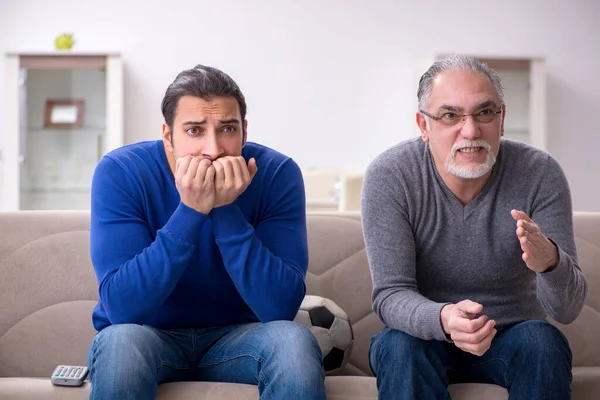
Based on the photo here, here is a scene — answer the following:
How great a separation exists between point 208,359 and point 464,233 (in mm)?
665

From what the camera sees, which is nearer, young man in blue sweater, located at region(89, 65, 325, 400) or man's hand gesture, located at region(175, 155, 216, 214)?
young man in blue sweater, located at region(89, 65, 325, 400)

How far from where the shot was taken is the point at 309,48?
555 centimetres

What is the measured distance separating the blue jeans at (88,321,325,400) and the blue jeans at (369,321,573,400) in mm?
155

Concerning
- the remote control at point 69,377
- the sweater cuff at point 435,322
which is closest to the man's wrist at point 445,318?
the sweater cuff at point 435,322

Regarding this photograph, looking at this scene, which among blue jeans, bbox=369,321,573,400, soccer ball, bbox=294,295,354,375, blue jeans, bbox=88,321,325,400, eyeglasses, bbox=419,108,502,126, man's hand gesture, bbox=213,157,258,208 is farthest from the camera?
soccer ball, bbox=294,295,354,375

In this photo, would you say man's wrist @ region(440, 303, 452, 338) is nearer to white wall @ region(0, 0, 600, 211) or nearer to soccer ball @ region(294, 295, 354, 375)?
soccer ball @ region(294, 295, 354, 375)

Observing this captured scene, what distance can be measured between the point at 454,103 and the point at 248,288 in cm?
65

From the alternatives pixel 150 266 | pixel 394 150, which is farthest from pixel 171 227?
pixel 394 150

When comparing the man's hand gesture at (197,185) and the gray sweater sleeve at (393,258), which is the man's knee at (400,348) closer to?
the gray sweater sleeve at (393,258)

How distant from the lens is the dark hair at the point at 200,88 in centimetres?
181

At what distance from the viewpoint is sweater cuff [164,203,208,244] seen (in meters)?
1.70

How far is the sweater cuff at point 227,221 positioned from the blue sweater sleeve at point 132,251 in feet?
0.09

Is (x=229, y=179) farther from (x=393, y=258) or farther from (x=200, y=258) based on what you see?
(x=393, y=258)

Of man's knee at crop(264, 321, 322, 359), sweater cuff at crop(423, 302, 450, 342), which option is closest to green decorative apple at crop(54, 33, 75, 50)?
man's knee at crop(264, 321, 322, 359)
